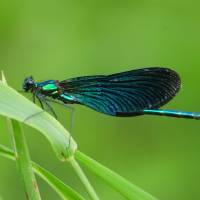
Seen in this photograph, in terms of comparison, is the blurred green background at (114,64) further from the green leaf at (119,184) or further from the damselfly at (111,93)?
the green leaf at (119,184)

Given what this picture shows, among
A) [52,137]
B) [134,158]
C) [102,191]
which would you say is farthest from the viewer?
[134,158]

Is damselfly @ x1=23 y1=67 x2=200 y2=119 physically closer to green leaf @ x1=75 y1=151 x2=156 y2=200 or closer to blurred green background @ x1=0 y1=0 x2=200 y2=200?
green leaf @ x1=75 y1=151 x2=156 y2=200

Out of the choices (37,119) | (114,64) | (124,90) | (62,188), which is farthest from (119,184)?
(114,64)

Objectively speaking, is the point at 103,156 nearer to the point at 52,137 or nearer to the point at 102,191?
the point at 102,191

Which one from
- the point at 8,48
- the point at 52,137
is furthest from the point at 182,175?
the point at 52,137

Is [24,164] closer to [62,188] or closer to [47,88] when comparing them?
[62,188]

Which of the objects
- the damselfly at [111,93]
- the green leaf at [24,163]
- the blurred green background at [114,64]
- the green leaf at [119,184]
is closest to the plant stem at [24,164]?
the green leaf at [24,163]
